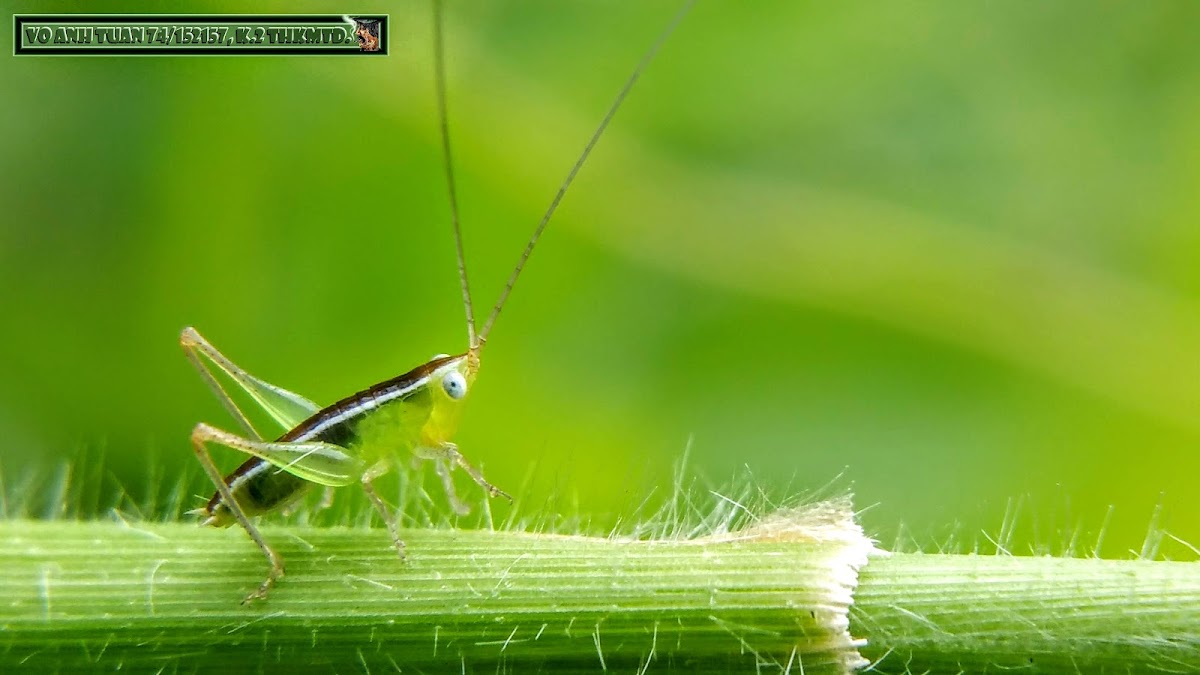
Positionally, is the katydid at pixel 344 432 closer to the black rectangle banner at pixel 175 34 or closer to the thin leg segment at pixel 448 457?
the thin leg segment at pixel 448 457

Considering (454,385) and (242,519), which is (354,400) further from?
(242,519)

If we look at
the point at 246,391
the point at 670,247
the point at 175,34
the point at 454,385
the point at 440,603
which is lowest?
the point at 440,603

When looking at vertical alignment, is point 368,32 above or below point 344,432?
above

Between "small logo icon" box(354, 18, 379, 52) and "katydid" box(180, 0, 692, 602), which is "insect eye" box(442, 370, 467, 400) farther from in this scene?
"small logo icon" box(354, 18, 379, 52)

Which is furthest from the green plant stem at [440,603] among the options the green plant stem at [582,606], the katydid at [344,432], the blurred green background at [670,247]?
the blurred green background at [670,247]

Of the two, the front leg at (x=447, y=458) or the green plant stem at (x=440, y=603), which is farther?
the front leg at (x=447, y=458)

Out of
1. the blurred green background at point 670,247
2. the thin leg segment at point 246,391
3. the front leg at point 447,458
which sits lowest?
the front leg at point 447,458

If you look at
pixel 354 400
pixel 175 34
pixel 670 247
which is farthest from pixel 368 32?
pixel 354 400
